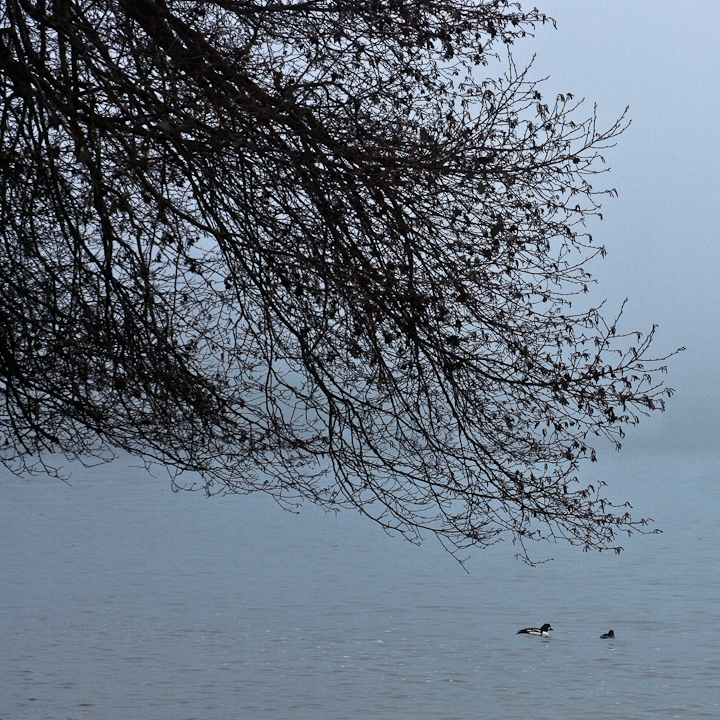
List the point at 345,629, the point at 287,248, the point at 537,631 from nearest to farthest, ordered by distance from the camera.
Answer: the point at 287,248, the point at 537,631, the point at 345,629

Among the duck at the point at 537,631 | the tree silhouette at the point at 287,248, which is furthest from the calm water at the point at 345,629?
the tree silhouette at the point at 287,248

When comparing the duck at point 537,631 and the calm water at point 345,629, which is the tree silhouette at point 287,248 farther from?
the duck at point 537,631

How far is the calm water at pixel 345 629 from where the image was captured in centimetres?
1582

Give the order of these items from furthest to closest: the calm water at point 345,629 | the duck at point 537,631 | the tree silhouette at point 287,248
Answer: the duck at point 537,631, the calm water at point 345,629, the tree silhouette at point 287,248

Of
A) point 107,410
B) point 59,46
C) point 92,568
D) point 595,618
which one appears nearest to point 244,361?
point 107,410

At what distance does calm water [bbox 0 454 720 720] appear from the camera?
1582 cm

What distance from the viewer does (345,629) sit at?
21734mm

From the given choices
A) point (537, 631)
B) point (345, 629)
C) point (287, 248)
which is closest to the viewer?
point (287, 248)

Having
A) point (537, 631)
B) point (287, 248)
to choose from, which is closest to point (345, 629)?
point (537, 631)

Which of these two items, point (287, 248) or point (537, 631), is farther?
point (537, 631)

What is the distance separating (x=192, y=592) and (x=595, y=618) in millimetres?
9856

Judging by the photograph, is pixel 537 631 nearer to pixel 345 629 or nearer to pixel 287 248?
pixel 345 629

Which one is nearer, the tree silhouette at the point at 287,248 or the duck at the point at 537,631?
the tree silhouette at the point at 287,248

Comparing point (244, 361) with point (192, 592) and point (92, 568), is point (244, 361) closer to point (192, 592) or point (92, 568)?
point (192, 592)
